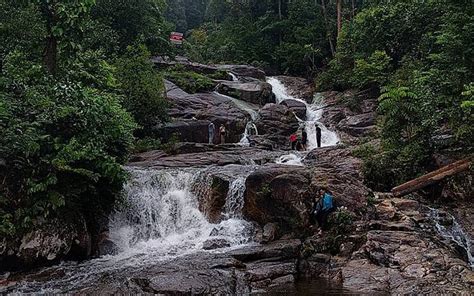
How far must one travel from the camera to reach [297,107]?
27141 millimetres

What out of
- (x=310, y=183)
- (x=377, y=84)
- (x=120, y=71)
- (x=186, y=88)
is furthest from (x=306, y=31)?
(x=310, y=183)

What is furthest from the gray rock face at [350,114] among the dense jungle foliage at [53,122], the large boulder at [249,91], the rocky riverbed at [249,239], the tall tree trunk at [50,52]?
the tall tree trunk at [50,52]

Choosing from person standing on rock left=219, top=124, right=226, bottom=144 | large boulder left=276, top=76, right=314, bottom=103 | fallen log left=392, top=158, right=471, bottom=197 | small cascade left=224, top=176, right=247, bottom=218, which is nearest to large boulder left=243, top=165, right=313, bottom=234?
small cascade left=224, top=176, right=247, bottom=218

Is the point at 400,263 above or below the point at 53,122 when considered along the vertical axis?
below

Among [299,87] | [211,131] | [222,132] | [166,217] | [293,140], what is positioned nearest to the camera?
[166,217]

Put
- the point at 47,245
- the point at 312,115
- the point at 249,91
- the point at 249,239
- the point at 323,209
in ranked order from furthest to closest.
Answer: the point at 249,91
the point at 312,115
the point at 249,239
the point at 323,209
the point at 47,245

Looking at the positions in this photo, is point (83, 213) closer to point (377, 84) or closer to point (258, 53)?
point (377, 84)

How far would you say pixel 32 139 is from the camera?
34.1 feet

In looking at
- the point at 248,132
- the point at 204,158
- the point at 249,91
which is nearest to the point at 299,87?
the point at 249,91

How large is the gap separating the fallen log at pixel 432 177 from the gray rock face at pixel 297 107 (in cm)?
1407

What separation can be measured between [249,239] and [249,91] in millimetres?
17501

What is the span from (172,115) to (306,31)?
17.8 meters

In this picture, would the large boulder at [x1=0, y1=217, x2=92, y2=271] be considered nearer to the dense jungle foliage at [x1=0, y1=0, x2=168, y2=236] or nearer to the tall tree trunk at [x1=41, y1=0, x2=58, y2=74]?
the dense jungle foliage at [x1=0, y1=0, x2=168, y2=236]

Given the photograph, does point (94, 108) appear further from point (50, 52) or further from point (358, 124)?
point (358, 124)
